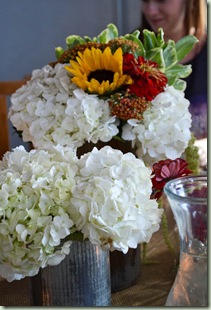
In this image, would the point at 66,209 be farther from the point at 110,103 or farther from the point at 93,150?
the point at 110,103

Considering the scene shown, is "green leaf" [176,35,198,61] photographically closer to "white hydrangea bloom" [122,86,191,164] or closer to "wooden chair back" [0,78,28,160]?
"white hydrangea bloom" [122,86,191,164]

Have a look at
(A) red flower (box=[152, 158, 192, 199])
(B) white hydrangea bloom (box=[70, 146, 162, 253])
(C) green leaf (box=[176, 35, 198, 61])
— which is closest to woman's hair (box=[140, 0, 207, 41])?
(C) green leaf (box=[176, 35, 198, 61])

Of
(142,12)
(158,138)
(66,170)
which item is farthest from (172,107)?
(142,12)

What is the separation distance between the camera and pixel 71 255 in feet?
1.40

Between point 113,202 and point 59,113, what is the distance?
6.9 inches

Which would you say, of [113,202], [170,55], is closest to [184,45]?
[170,55]

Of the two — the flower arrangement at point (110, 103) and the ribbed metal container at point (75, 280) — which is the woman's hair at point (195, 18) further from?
the ribbed metal container at point (75, 280)

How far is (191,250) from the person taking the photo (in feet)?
1.26

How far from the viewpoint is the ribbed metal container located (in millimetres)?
432

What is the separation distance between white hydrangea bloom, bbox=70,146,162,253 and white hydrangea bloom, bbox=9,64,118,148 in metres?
0.10

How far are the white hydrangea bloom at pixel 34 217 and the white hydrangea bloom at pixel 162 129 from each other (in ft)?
0.44

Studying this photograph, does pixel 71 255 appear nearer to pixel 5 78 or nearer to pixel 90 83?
pixel 90 83

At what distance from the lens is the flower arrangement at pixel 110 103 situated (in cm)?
52

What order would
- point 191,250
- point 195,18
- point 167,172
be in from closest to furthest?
point 191,250, point 167,172, point 195,18
